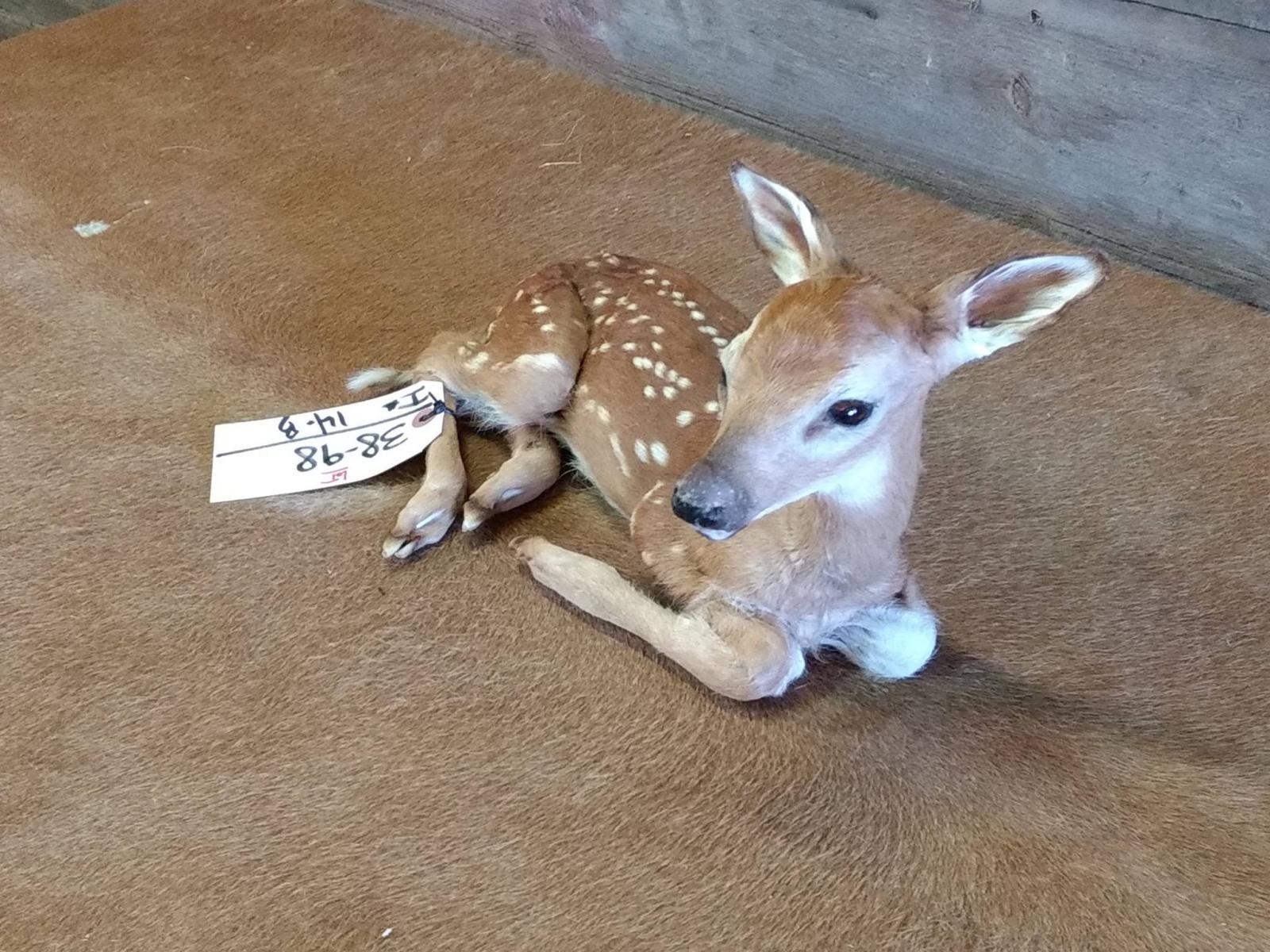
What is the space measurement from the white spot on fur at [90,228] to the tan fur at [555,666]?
0.09 ft

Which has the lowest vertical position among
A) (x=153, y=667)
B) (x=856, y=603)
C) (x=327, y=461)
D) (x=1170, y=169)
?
(x=153, y=667)

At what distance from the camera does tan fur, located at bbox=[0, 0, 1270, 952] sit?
58.5 inches

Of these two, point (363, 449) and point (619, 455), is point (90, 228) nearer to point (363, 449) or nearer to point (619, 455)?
point (363, 449)

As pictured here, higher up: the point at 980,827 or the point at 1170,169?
the point at 1170,169

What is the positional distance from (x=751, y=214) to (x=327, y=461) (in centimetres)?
91

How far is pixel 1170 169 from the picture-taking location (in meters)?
2.25

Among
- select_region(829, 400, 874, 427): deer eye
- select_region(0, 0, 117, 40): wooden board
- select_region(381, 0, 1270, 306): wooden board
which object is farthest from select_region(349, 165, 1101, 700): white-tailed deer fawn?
select_region(0, 0, 117, 40): wooden board

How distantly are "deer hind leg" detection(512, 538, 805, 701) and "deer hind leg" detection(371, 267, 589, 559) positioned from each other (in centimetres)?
23

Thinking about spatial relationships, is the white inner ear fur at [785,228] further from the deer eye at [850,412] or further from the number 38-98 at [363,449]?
the number 38-98 at [363,449]

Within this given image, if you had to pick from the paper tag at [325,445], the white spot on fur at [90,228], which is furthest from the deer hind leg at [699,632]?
the white spot on fur at [90,228]

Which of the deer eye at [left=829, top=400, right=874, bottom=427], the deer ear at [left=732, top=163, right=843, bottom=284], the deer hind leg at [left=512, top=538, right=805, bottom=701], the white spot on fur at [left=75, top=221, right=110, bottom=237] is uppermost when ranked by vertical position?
the deer ear at [left=732, top=163, right=843, bottom=284]

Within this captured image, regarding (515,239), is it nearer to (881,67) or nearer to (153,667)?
(881,67)

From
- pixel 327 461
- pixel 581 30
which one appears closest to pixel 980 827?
pixel 327 461

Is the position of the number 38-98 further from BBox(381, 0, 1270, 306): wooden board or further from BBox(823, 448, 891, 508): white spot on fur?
BBox(381, 0, 1270, 306): wooden board
